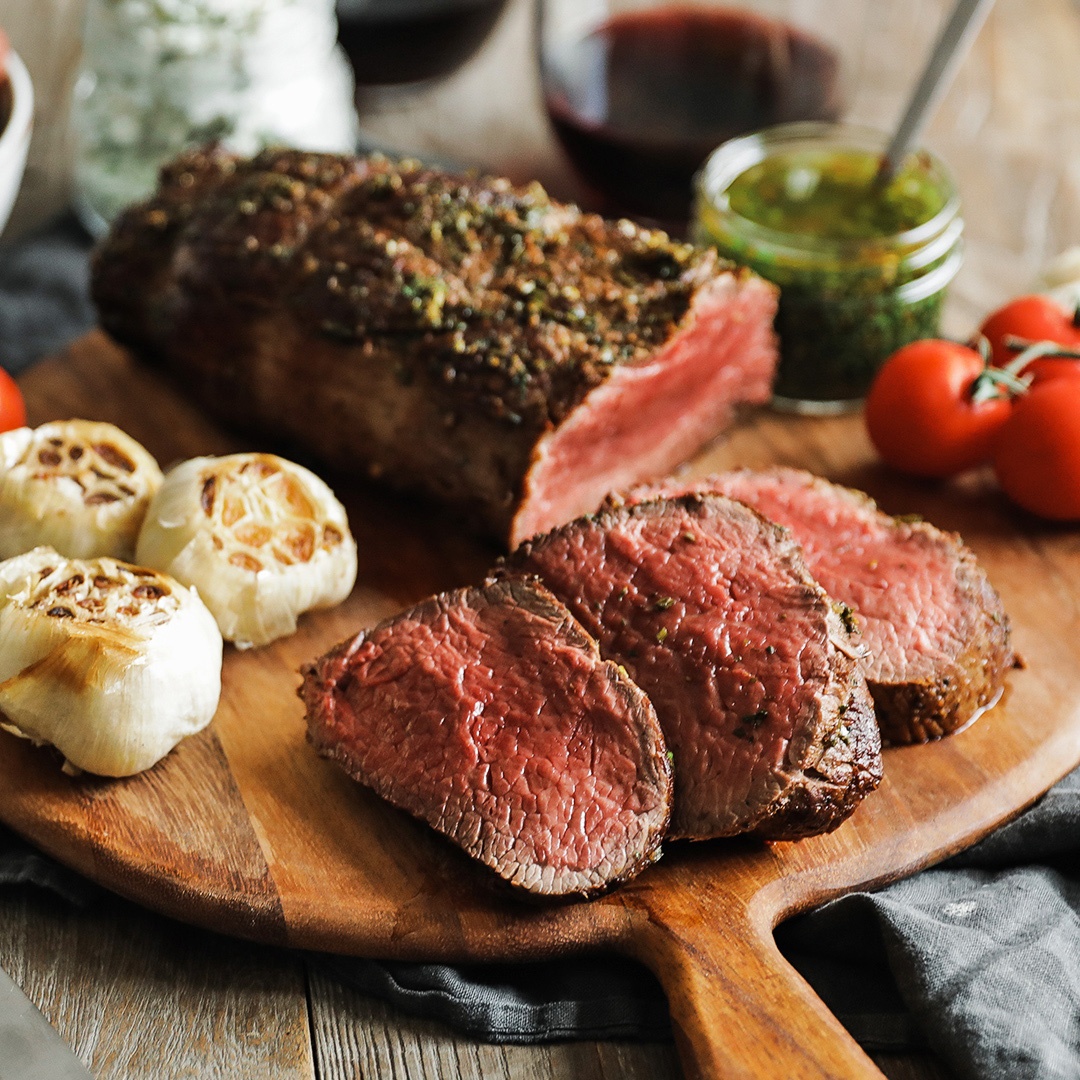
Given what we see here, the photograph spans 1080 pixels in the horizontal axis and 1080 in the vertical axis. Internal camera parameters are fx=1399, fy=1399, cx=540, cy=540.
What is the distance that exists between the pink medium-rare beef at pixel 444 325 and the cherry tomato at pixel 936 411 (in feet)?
1.29

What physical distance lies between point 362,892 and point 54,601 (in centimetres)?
84

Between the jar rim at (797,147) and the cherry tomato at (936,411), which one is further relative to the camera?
the jar rim at (797,147)

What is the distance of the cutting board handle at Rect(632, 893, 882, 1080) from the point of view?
7.48ft

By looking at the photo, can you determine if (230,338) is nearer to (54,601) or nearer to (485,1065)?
(54,601)

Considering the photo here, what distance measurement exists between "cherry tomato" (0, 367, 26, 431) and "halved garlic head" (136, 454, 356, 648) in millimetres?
673

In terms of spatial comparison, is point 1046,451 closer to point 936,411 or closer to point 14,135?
point 936,411

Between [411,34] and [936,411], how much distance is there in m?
2.60

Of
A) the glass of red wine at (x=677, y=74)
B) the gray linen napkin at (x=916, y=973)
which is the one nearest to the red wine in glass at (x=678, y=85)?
the glass of red wine at (x=677, y=74)

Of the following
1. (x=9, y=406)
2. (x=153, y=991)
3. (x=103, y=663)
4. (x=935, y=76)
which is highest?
(x=935, y=76)

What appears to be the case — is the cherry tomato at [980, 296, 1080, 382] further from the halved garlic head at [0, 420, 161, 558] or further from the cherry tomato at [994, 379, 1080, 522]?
the halved garlic head at [0, 420, 161, 558]

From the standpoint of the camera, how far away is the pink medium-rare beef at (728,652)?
2576 mm

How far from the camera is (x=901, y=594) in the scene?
10.00ft

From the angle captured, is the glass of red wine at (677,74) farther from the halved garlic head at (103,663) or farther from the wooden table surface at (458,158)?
the halved garlic head at (103,663)

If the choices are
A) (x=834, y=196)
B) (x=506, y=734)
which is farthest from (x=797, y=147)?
(x=506, y=734)
